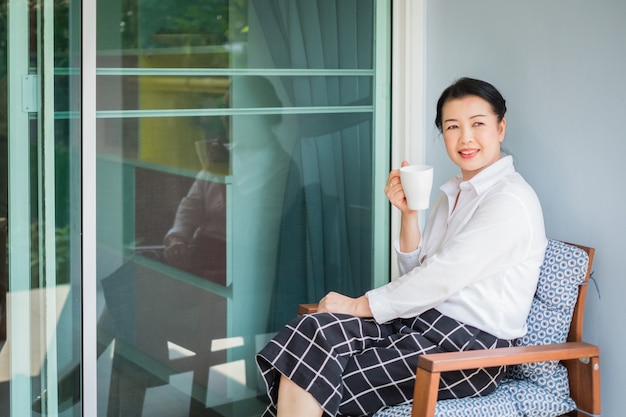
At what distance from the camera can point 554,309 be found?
2.47 m

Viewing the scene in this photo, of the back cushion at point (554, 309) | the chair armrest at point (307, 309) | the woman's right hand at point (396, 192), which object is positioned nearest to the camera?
the back cushion at point (554, 309)

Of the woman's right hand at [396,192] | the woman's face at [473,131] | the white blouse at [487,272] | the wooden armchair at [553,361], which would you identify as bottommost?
the wooden armchair at [553,361]

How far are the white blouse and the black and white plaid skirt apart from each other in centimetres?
6

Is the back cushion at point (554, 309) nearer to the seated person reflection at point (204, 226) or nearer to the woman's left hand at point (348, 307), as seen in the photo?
the woman's left hand at point (348, 307)

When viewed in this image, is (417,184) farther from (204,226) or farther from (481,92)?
(204,226)

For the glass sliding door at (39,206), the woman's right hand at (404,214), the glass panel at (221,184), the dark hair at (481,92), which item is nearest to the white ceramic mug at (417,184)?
the woman's right hand at (404,214)

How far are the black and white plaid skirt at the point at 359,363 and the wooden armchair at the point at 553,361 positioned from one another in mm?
45

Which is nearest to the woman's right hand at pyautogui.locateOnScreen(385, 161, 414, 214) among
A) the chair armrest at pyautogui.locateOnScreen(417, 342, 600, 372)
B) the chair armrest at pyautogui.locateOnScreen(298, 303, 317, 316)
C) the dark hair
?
the dark hair

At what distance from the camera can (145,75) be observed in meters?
2.77

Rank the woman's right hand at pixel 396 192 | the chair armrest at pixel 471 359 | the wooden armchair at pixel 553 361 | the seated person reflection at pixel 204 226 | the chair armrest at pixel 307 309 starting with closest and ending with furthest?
1. the chair armrest at pixel 471 359
2. the wooden armchair at pixel 553 361
3. the woman's right hand at pixel 396 192
4. the chair armrest at pixel 307 309
5. the seated person reflection at pixel 204 226

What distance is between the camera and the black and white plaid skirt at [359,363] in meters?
2.34

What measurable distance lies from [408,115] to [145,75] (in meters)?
0.96

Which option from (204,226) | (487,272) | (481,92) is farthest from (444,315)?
(204,226)

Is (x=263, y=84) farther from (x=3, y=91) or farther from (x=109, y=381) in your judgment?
(x=109, y=381)
